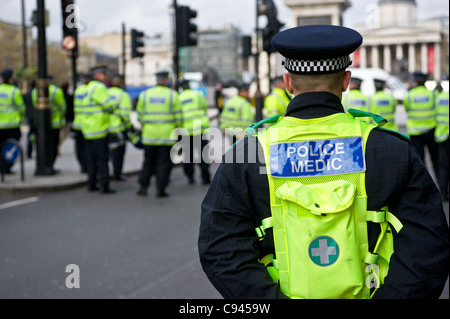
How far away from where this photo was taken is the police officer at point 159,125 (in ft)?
33.2

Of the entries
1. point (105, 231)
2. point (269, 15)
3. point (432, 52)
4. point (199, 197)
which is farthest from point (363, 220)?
point (432, 52)

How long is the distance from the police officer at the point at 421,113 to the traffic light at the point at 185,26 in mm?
5954

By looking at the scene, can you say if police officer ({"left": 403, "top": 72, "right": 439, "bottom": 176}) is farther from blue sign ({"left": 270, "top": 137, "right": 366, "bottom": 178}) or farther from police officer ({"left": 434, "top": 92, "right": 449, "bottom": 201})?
blue sign ({"left": 270, "top": 137, "right": 366, "bottom": 178})

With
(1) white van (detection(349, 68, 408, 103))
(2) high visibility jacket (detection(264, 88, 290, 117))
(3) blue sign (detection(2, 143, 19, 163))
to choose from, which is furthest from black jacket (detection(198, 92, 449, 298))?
(1) white van (detection(349, 68, 408, 103))

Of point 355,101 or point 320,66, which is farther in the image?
point 355,101

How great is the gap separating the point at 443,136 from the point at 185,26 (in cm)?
704

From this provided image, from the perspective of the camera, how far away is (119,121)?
37.4ft

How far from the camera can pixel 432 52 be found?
90.5m

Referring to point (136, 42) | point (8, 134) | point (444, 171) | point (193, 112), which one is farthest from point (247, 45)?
point (444, 171)

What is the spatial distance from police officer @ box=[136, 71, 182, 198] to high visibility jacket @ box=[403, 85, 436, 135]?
3701 millimetres

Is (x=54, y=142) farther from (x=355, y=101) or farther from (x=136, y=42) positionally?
(x=136, y=42)

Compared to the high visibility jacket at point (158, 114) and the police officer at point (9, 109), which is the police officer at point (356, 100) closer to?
the high visibility jacket at point (158, 114)

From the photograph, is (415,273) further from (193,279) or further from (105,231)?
(105,231)

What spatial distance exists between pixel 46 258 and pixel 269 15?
8.48 metres
